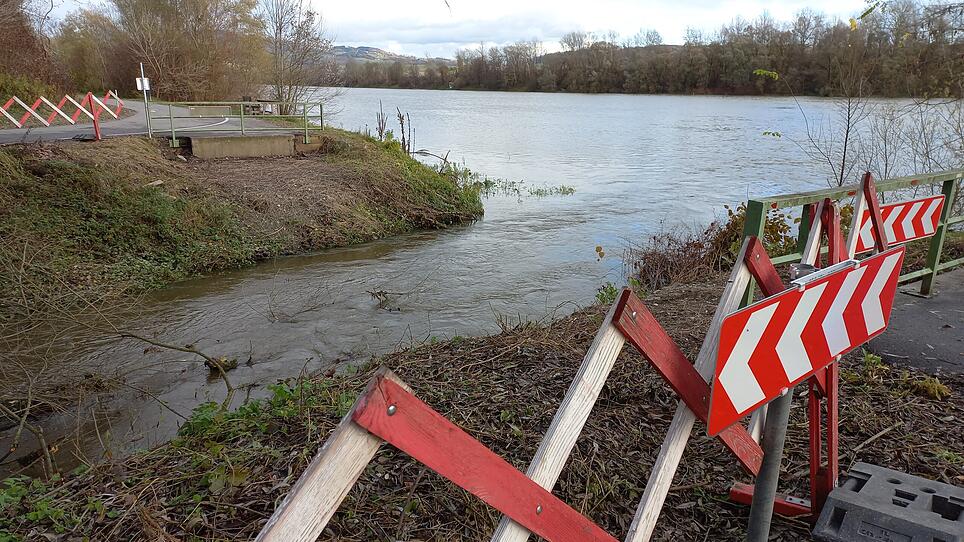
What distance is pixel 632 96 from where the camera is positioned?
256 feet

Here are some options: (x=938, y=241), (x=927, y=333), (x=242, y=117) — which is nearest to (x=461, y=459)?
(x=927, y=333)

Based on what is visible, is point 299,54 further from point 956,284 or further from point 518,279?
point 956,284

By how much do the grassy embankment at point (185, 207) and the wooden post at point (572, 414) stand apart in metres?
9.07

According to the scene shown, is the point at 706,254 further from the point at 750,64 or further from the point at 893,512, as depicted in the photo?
the point at 750,64

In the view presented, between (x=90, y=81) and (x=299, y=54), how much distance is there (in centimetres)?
1584

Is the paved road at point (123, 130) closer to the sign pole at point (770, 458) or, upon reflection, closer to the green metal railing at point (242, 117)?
the green metal railing at point (242, 117)

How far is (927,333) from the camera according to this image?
19.2ft

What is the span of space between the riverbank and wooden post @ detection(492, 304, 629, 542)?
5.08 feet

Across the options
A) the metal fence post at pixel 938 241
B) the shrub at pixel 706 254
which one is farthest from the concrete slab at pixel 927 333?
the shrub at pixel 706 254

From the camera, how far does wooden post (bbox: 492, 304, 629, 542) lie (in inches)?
75.0

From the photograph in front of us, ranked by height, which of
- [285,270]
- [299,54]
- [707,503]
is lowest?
[285,270]

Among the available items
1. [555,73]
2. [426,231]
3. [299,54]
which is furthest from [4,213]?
[555,73]

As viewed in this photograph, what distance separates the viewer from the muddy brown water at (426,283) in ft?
24.6

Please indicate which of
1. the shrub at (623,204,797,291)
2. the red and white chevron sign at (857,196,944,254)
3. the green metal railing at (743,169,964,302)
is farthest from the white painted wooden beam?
the shrub at (623,204,797,291)
